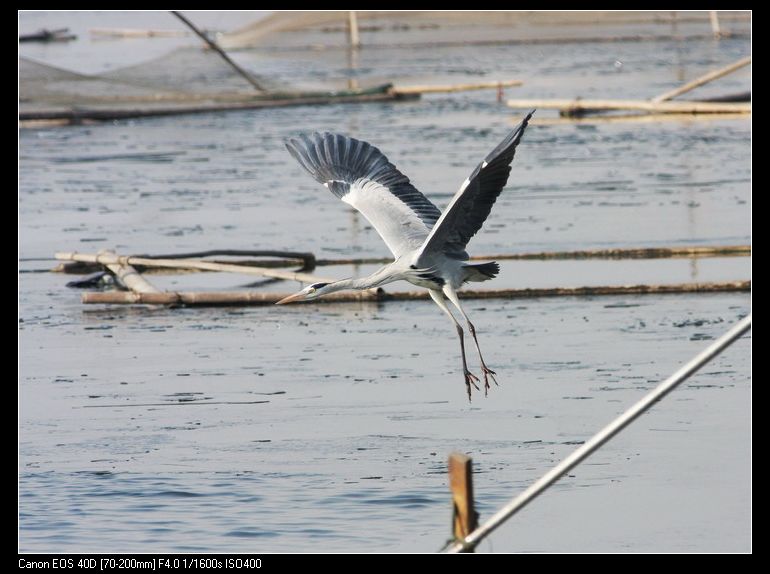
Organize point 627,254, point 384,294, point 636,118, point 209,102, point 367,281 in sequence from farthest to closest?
point 209,102, point 636,118, point 627,254, point 384,294, point 367,281

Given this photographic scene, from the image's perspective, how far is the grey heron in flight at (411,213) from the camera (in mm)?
9281

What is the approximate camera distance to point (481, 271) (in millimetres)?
9812

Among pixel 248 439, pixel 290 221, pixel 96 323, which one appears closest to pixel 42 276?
pixel 96 323

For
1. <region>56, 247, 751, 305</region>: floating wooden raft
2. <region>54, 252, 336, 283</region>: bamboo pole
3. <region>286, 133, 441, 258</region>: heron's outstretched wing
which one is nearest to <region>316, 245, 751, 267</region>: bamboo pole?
<region>54, 252, 336, 283</region>: bamboo pole

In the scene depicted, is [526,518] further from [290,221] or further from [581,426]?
[290,221]

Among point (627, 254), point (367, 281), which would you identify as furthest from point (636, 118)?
point (367, 281)

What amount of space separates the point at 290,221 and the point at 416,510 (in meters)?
9.59

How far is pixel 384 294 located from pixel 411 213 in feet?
10.2

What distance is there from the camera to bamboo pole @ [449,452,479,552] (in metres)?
6.73

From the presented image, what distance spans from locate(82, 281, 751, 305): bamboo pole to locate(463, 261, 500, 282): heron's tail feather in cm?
344

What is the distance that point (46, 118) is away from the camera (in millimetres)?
29047

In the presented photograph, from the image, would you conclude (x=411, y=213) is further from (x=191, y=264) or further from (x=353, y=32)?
(x=353, y=32)

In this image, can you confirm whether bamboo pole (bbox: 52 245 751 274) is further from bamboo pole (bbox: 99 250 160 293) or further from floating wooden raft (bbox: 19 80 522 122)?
floating wooden raft (bbox: 19 80 522 122)

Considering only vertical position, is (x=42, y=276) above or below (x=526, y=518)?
above
